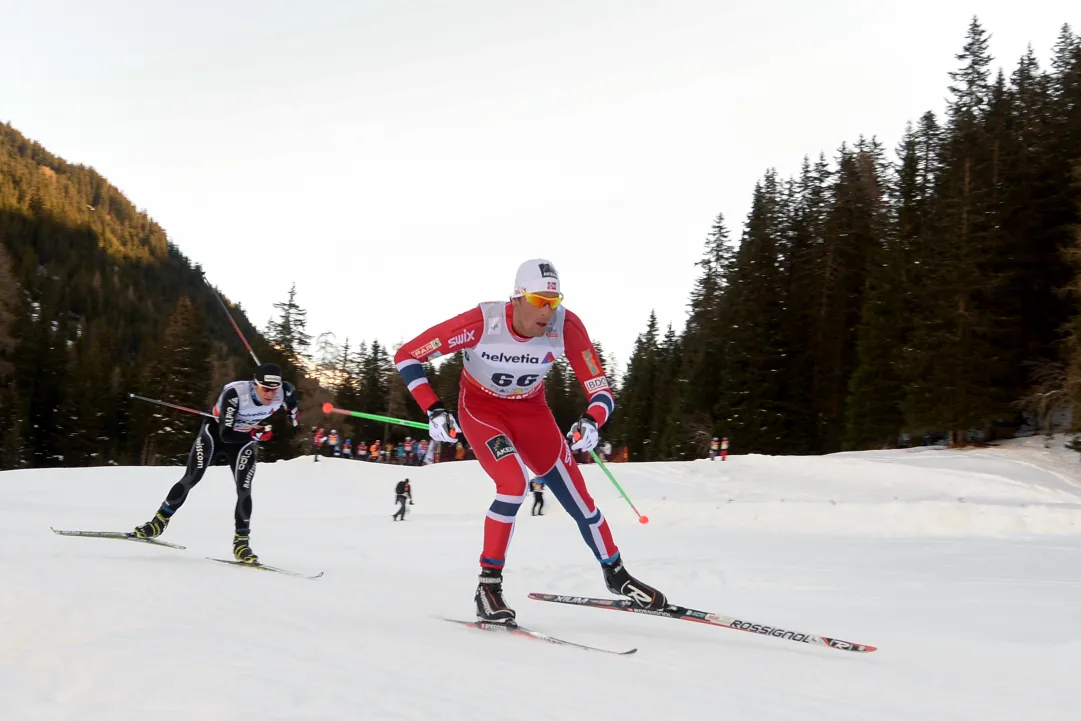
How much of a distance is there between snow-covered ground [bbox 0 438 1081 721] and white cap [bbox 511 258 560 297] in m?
2.37

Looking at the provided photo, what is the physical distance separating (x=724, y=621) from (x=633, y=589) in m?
0.74

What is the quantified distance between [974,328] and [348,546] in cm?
2701

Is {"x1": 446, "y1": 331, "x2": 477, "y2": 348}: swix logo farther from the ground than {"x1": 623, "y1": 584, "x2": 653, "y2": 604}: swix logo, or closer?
farther from the ground

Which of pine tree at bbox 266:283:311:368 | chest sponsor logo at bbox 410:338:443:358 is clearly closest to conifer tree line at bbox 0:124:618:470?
pine tree at bbox 266:283:311:368

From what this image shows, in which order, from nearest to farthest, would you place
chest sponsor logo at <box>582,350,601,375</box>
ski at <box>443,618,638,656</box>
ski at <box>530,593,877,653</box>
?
ski at <box>443,618,638,656</box>, ski at <box>530,593,877,653</box>, chest sponsor logo at <box>582,350,601,375</box>

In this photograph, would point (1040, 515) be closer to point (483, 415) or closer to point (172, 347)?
point (483, 415)

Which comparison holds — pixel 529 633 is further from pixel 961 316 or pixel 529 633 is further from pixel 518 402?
pixel 961 316

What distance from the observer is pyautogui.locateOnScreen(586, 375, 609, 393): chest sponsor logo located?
612 centimetres

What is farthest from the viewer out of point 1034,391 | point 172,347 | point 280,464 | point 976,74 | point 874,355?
point 172,347

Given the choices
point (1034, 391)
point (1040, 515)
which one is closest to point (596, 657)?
point (1040, 515)

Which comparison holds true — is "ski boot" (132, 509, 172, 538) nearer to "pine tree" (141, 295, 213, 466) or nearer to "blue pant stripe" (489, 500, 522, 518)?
"blue pant stripe" (489, 500, 522, 518)

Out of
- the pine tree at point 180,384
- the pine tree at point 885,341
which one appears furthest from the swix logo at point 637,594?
the pine tree at point 180,384

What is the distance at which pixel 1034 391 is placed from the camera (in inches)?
1169

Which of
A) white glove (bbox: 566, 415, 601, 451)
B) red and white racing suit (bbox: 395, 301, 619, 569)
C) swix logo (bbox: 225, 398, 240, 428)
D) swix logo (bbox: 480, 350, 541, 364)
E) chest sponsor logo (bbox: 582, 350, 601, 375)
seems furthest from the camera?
swix logo (bbox: 225, 398, 240, 428)
